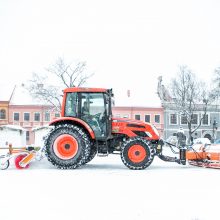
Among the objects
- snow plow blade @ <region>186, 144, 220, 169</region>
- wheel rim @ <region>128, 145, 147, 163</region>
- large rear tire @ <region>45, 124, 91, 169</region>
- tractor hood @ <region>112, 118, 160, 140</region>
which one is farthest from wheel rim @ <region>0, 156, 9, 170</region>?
snow plow blade @ <region>186, 144, 220, 169</region>

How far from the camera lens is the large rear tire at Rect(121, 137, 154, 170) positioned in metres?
11.1

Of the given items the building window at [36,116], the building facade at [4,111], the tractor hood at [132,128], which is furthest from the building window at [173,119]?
the tractor hood at [132,128]

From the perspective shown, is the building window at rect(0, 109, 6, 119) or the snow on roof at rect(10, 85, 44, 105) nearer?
the building window at rect(0, 109, 6, 119)

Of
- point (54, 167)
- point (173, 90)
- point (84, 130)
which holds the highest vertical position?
point (173, 90)

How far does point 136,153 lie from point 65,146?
219 centimetres

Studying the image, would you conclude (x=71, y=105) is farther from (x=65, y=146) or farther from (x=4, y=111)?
(x=4, y=111)

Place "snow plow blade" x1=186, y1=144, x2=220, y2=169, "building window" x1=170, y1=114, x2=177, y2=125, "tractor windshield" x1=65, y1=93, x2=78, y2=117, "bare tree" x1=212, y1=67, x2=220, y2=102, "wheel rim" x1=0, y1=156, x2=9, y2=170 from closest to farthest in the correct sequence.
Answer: "wheel rim" x1=0, y1=156, x2=9, y2=170 → "tractor windshield" x1=65, y1=93, x2=78, y2=117 → "snow plow blade" x1=186, y1=144, x2=220, y2=169 → "bare tree" x1=212, y1=67, x2=220, y2=102 → "building window" x1=170, y1=114, x2=177, y2=125

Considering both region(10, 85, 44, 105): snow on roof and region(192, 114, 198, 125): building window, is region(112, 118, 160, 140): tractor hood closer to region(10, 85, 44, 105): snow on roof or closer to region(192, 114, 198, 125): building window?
region(192, 114, 198, 125): building window
